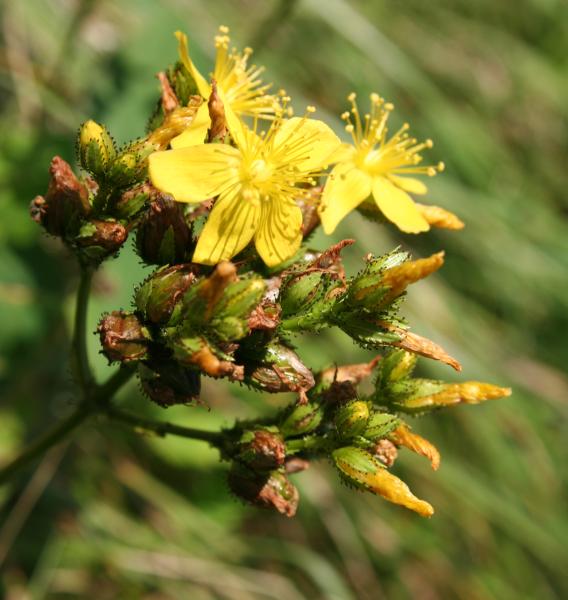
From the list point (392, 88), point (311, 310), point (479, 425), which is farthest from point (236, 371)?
point (392, 88)

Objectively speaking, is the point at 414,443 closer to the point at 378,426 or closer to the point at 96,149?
the point at 378,426

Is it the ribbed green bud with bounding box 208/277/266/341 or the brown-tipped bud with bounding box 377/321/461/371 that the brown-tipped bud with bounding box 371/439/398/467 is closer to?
the brown-tipped bud with bounding box 377/321/461/371

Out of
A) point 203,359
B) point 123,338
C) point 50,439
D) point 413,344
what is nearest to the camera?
point 203,359

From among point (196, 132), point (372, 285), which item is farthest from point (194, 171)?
point (372, 285)

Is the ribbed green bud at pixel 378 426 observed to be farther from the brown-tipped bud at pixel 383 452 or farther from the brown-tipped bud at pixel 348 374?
the brown-tipped bud at pixel 348 374

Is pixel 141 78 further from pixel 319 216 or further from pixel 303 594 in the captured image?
pixel 303 594

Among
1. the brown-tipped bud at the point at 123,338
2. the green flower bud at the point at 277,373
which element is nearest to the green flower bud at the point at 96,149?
the brown-tipped bud at the point at 123,338

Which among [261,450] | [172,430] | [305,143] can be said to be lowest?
[172,430]
